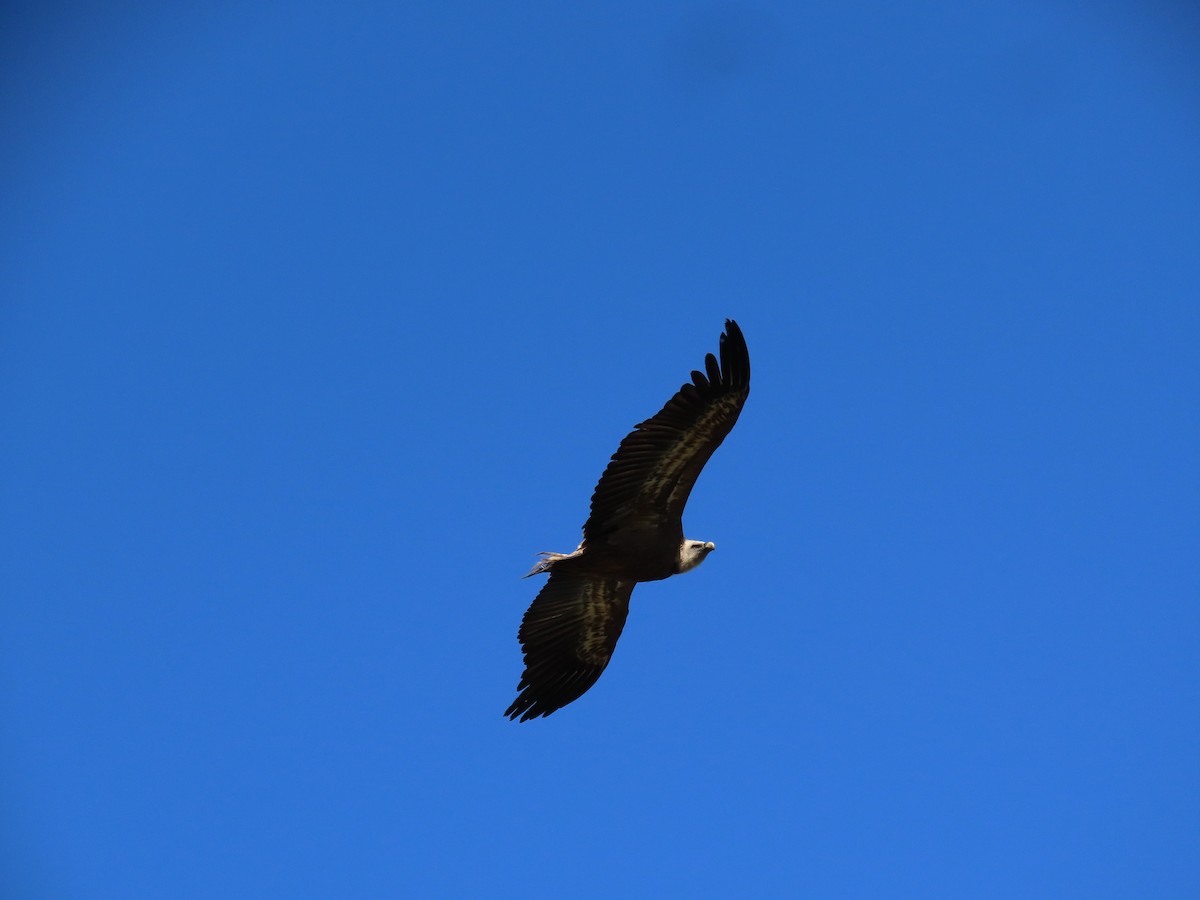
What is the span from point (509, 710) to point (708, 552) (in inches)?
110

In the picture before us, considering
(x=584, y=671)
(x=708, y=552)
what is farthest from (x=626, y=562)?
(x=584, y=671)

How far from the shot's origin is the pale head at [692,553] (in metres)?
11.1

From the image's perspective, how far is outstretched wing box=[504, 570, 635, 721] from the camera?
38.7ft

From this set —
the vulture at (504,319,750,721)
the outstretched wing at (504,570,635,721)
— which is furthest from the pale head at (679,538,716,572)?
the outstretched wing at (504,570,635,721)

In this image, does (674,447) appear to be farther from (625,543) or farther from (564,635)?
(564,635)

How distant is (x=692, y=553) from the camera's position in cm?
1115

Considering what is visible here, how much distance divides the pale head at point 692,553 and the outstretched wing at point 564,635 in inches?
32.9

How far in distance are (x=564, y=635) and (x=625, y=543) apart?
1.60 metres

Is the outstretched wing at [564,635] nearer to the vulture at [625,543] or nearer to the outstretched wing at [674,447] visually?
the vulture at [625,543]

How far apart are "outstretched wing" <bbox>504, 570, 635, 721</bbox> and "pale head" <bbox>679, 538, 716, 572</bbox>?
32.9 inches

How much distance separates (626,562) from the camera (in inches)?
436

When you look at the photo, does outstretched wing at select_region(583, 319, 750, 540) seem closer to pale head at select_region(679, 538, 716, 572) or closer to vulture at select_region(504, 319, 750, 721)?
vulture at select_region(504, 319, 750, 721)

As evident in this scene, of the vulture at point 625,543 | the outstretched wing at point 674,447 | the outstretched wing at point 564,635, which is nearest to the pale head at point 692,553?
the vulture at point 625,543

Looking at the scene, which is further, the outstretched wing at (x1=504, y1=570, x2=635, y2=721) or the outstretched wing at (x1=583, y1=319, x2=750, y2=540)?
the outstretched wing at (x1=504, y1=570, x2=635, y2=721)
